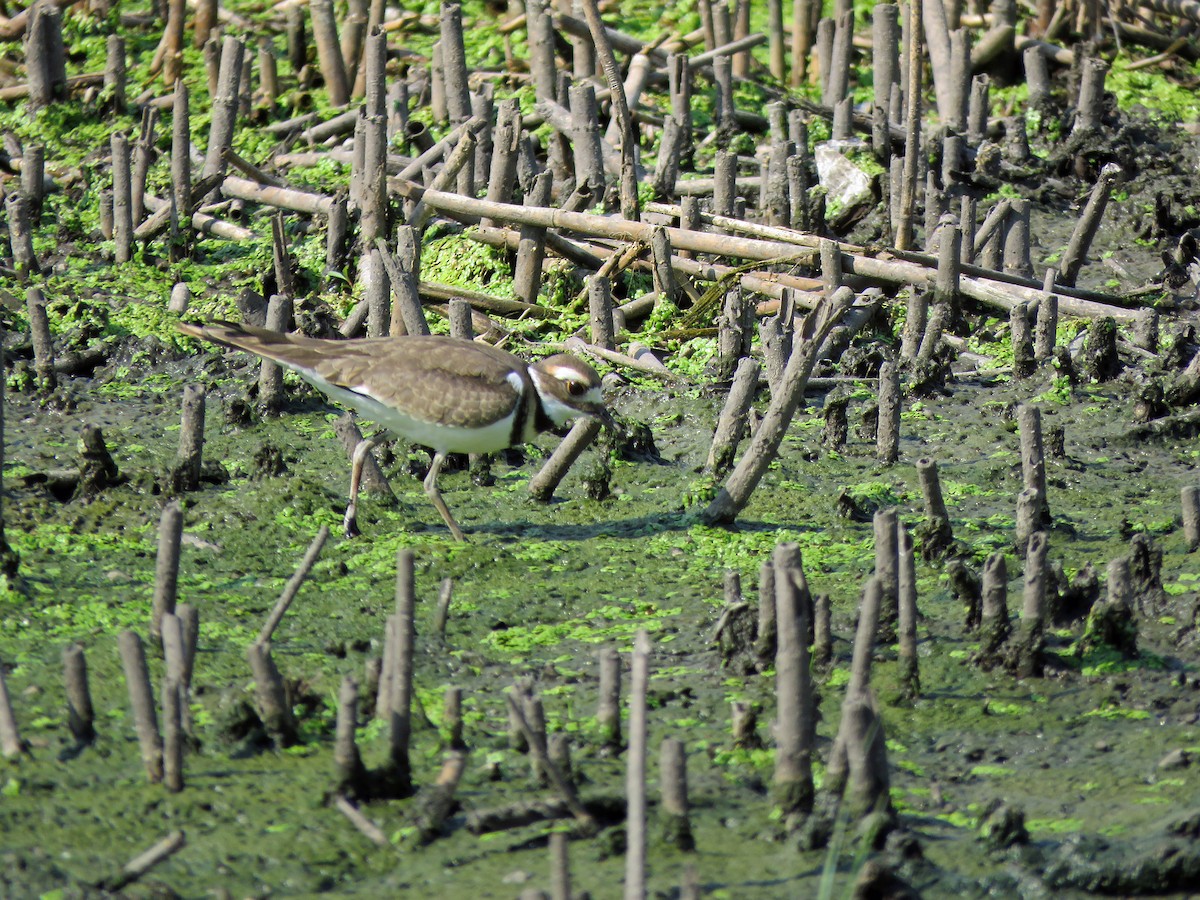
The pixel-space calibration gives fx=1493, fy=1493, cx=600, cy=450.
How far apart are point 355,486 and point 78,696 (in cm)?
220

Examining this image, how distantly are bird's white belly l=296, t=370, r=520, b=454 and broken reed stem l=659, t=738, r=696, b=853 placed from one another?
Result: 265 cm

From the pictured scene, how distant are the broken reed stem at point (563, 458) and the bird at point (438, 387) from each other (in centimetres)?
7

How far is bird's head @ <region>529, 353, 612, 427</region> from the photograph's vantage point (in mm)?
6770

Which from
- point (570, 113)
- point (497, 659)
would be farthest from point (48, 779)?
point (570, 113)

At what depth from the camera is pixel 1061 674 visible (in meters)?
5.23

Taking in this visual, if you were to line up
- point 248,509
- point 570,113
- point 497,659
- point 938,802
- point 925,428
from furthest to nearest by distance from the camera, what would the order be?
point 570,113, point 925,428, point 248,509, point 497,659, point 938,802

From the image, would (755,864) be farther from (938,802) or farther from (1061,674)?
(1061,674)

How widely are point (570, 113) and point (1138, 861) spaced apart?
278 inches

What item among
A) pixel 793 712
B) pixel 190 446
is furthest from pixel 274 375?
pixel 793 712

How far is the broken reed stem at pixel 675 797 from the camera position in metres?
4.14

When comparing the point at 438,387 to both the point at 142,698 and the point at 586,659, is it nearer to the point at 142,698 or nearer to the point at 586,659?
the point at 586,659

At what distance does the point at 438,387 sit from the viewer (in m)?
6.52

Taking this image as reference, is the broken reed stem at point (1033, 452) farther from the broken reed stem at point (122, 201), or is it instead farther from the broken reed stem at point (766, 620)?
the broken reed stem at point (122, 201)

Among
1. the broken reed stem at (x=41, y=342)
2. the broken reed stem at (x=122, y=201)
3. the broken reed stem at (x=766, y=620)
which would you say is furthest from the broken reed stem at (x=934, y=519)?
the broken reed stem at (x=122, y=201)
